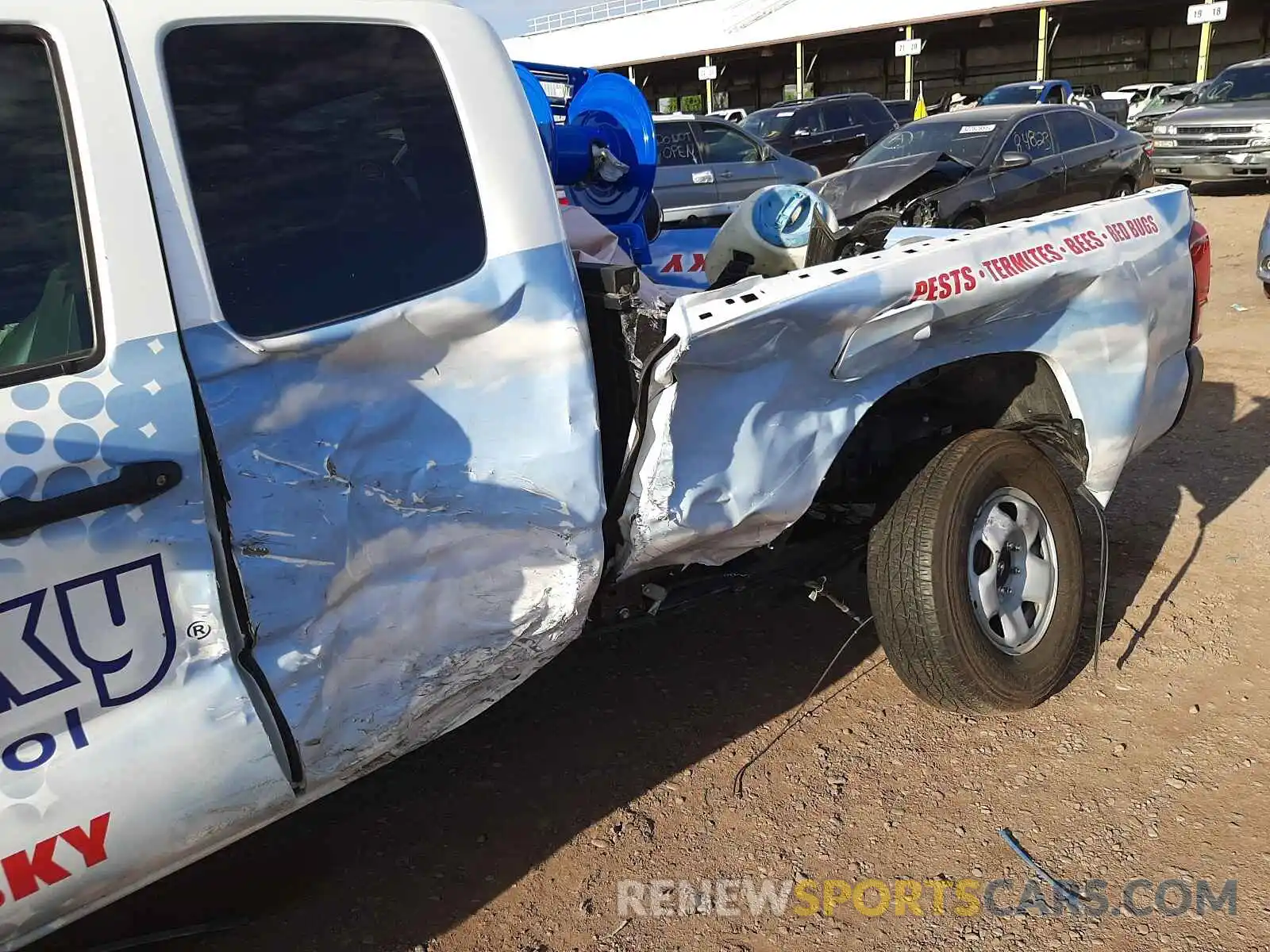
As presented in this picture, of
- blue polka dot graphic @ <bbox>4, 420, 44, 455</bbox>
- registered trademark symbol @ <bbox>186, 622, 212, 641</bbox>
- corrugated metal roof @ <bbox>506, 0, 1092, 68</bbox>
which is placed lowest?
registered trademark symbol @ <bbox>186, 622, 212, 641</bbox>

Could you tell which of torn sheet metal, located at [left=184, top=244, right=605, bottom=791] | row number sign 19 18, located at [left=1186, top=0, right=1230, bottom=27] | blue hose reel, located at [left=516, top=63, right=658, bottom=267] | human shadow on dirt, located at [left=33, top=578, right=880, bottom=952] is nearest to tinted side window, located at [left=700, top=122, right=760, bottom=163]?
blue hose reel, located at [left=516, top=63, right=658, bottom=267]

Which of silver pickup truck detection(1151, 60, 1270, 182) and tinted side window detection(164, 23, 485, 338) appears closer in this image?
tinted side window detection(164, 23, 485, 338)

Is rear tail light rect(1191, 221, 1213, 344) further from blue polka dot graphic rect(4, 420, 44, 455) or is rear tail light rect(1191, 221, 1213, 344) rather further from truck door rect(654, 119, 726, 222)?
truck door rect(654, 119, 726, 222)

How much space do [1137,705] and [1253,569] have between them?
120 centimetres

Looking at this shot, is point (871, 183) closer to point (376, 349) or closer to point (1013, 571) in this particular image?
point (1013, 571)

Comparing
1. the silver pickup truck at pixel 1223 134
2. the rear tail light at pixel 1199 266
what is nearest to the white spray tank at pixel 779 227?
the rear tail light at pixel 1199 266

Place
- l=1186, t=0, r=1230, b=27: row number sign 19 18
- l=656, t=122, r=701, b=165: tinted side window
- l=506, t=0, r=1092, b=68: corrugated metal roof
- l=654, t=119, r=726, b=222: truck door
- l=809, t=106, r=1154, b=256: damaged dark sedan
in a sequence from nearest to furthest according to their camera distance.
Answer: l=809, t=106, r=1154, b=256: damaged dark sedan, l=654, t=119, r=726, b=222: truck door, l=656, t=122, r=701, b=165: tinted side window, l=1186, t=0, r=1230, b=27: row number sign 19 18, l=506, t=0, r=1092, b=68: corrugated metal roof

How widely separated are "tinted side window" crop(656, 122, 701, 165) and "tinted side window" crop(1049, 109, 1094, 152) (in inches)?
148

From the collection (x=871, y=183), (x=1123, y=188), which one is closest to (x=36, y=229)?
(x=871, y=183)

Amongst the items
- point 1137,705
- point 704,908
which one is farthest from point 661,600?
point 1137,705

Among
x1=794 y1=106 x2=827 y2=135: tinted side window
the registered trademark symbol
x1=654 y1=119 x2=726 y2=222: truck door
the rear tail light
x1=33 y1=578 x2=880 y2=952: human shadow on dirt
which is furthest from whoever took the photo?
x1=794 y1=106 x2=827 y2=135: tinted side window

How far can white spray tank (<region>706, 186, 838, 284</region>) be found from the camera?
364 centimetres

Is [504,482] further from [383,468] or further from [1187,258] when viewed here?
[1187,258]

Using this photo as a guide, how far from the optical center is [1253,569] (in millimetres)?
4023
